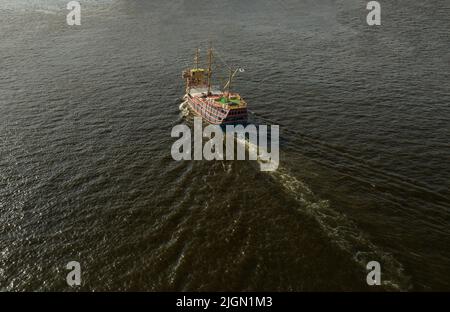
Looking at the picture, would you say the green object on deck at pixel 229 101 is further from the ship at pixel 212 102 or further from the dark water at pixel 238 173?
the dark water at pixel 238 173

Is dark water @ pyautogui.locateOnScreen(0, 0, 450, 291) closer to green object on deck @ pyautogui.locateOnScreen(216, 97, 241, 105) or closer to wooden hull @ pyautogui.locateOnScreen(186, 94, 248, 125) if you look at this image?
wooden hull @ pyautogui.locateOnScreen(186, 94, 248, 125)

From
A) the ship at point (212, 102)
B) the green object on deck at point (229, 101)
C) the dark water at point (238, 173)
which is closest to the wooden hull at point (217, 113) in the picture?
the ship at point (212, 102)

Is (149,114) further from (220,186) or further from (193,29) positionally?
(193,29)

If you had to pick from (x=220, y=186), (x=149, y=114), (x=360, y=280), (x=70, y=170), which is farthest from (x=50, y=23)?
(x=360, y=280)

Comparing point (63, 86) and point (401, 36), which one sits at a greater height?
point (401, 36)

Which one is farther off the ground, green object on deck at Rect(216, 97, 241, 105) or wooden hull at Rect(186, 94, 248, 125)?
green object on deck at Rect(216, 97, 241, 105)

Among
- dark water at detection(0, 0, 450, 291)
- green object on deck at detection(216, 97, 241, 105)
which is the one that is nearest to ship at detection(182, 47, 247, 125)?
green object on deck at detection(216, 97, 241, 105)
